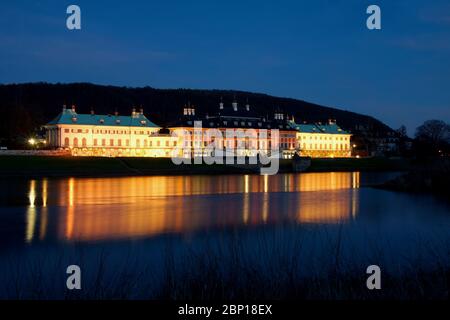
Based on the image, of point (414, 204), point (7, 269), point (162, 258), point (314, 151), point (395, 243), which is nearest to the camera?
point (7, 269)

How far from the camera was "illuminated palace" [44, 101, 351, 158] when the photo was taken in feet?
275

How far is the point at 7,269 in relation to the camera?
12227 mm

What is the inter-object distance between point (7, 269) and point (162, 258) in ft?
12.1

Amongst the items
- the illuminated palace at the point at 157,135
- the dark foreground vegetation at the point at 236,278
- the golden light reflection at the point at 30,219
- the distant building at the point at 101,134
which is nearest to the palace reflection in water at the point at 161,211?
the golden light reflection at the point at 30,219

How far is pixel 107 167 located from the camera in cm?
6066

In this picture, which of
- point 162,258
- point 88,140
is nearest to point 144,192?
point 162,258

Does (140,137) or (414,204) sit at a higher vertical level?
(140,137)

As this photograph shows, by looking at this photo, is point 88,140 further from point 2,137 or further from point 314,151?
point 314,151

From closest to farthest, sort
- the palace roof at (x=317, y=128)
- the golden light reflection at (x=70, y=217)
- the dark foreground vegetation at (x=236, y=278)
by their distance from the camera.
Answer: the dark foreground vegetation at (x=236, y=278), the golden light reflection at (x=70, y=217), the palace roof at (x=317, y=128)

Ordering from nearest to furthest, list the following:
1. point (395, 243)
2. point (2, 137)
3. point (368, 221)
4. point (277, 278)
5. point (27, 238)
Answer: point (277, 278) → point (395, 243) → point (27, 238) → point (368, 221) → point (2, 137)

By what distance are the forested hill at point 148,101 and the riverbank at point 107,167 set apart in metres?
71.3

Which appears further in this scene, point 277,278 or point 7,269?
point 7,269

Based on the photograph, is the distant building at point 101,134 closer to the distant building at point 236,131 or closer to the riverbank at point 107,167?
the distant building at point 236,131

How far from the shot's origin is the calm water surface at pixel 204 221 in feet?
48.6
